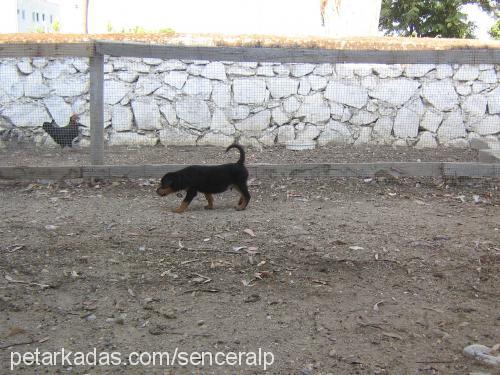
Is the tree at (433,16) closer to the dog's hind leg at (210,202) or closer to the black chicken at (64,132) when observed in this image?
the black chicken at (64,132)

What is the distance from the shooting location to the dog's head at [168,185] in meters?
5.76

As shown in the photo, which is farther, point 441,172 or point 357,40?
point 357,40

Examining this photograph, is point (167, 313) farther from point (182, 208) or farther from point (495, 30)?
point (495, 30)

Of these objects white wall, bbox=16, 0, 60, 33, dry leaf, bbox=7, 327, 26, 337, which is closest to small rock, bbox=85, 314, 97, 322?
dry leaf, bbox=7, 327, 26, 337

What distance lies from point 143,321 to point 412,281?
6.79 feet

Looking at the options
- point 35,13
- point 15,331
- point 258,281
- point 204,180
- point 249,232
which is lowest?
point 15,331

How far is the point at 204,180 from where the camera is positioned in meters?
5.71

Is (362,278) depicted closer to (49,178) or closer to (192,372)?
(192,372)

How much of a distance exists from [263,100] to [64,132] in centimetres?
338

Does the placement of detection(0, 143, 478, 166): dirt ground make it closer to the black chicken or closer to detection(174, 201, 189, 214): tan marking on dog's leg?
the black chicken

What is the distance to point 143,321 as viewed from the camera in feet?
11.8

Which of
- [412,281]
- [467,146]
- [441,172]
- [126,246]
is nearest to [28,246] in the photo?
[126,246]

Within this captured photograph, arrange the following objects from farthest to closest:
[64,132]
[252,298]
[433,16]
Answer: [433,16] → [64,132] → [252,298]

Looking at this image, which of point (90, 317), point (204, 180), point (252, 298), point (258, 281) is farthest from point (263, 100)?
point (90, 317)
